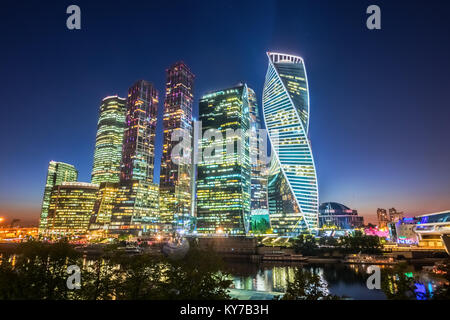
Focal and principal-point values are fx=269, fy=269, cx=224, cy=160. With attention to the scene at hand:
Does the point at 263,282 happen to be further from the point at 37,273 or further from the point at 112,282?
the point at 37,273

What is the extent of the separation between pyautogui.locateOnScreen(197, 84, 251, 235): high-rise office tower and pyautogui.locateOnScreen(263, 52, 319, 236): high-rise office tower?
26251mm

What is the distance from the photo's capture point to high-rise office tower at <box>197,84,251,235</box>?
181125mm

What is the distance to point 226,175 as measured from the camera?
18700 cm

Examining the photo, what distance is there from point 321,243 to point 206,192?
9127 cm

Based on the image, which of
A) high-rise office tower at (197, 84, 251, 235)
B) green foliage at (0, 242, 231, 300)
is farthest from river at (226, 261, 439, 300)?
high-rise office tower at (197, 84, 251, 235)

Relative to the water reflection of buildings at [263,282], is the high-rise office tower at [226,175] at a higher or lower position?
higher

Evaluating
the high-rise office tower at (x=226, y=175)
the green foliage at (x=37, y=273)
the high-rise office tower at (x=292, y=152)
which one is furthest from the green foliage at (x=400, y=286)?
the high-rise office tower at (x=226, y=175)

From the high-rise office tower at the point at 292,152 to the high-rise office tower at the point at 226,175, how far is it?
26.3 meters

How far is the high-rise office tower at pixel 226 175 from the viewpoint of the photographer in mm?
181125

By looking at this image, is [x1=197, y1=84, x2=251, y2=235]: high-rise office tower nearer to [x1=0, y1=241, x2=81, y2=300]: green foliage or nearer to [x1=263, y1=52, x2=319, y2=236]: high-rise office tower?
[x1=263, y1=52, x2=319, y2=236]: high-rise office tower

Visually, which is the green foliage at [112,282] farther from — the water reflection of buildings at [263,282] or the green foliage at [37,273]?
the water reflection of buildings at [263,282]

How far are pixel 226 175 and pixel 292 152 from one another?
170ft

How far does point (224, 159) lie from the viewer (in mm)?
189125
